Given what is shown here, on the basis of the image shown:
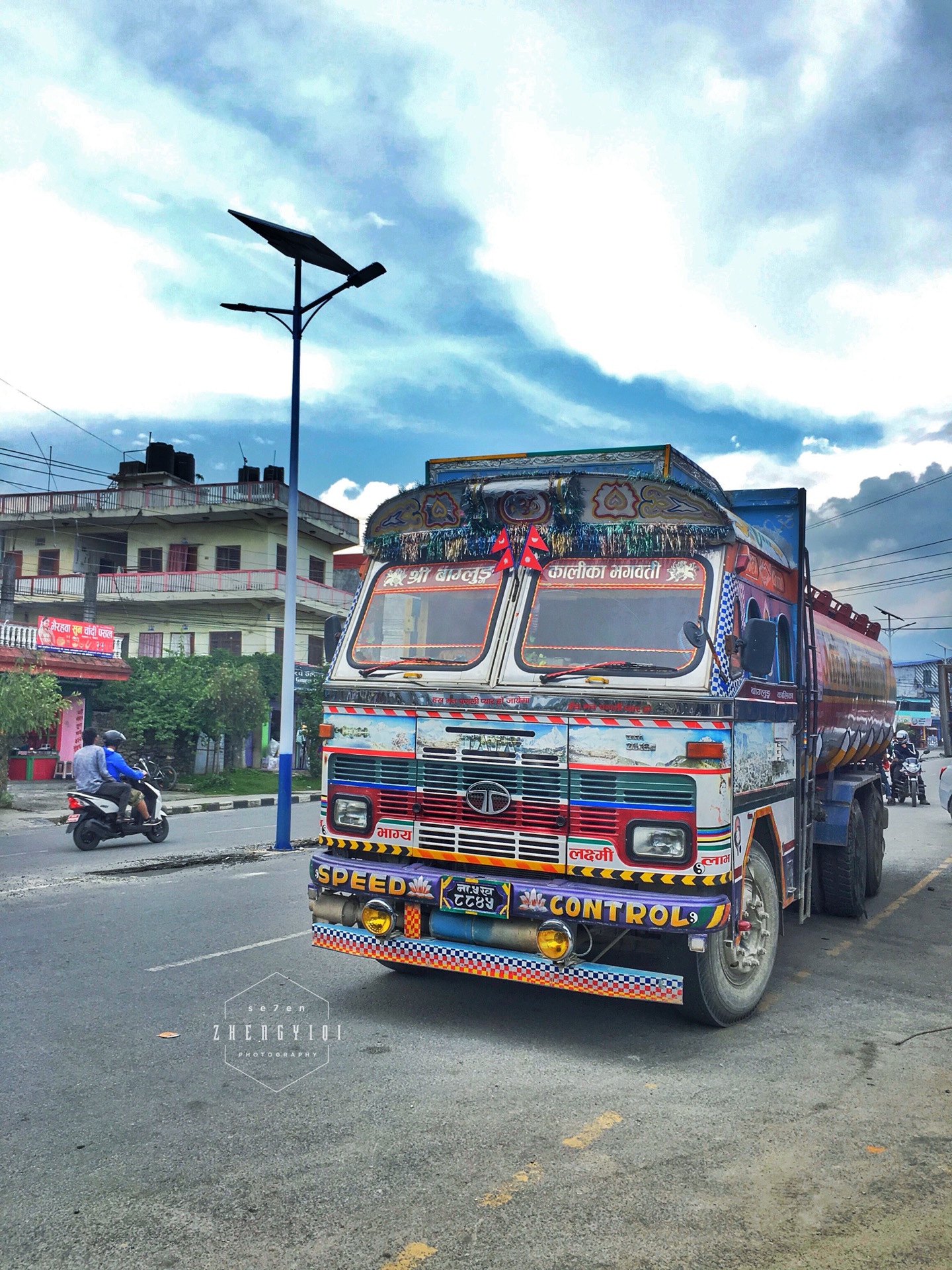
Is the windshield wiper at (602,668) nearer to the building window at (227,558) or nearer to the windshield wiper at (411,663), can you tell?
the windshield wiper at (411,663)

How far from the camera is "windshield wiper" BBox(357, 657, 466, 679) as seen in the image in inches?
229

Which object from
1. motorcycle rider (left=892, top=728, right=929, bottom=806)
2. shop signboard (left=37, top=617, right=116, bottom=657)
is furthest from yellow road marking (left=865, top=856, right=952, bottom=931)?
shop signboard (left=37, top=617, right=116, bottom=657)

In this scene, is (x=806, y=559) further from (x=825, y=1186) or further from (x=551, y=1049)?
(x=825, y=1186)

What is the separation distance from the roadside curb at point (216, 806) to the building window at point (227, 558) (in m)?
14.6

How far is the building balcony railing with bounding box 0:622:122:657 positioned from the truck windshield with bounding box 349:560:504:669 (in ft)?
73.8

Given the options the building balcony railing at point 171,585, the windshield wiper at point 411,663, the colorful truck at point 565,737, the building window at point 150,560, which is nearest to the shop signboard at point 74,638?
the building balcony railing at point 171,585

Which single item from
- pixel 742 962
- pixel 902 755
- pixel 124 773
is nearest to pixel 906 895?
pixel 742 962

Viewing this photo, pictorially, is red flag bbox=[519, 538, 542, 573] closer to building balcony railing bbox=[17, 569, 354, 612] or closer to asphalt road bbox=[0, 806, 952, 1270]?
asphalt road bbox=[0, 806, 952, 1270]

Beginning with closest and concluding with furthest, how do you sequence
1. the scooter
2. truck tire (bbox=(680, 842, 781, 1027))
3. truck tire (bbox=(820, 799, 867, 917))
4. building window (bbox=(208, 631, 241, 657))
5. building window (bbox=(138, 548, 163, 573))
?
truck tire (bbox=(680, 842, 781, 1027)), truck tire (bbox=(820, 799, 867, 917)), the scooter, building window (bbox=(208, 631, 241, 657)), building window (bbox=(138, 548, 163, 573))

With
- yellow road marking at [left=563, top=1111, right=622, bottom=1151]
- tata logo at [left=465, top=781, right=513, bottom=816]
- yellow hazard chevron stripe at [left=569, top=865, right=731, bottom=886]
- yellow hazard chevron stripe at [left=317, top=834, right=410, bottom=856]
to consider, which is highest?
tata logo at [left=465, top=781, right=513, bottom=816]

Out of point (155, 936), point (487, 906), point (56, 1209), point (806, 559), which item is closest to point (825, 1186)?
point (487, 906)

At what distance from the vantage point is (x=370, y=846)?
18.9 feet

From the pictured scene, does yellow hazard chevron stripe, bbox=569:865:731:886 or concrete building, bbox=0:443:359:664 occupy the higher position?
concrete building, bbox=0:443:359:664

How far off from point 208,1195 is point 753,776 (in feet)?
11.5
